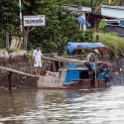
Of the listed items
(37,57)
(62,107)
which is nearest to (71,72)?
(37,57)

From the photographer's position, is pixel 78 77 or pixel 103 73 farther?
pixel 103 73

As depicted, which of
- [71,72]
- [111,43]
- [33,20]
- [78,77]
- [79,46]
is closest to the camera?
[71,72]

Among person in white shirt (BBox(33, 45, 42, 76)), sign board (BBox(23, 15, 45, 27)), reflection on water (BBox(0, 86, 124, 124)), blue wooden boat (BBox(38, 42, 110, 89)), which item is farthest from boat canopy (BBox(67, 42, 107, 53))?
reflection on water (BBox(0, 86, 124, 124))

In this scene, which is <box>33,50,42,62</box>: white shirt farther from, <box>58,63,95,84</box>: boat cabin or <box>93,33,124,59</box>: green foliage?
<box>93,33,124,59</box>: green foliage

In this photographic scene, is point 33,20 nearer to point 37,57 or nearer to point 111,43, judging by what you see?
point 37,57

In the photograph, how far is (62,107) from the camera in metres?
15.8

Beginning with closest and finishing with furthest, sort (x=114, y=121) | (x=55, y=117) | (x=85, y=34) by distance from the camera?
(x=114, y=121), (x=55, y=117), (x=85, y=34)

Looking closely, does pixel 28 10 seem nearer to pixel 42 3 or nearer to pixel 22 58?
pixel 42 3

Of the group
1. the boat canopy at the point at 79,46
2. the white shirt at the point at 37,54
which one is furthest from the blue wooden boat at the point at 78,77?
the boat canopy at the point at 79,46

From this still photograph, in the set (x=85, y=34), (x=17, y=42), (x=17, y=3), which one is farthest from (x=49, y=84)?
(x=85, y=34)

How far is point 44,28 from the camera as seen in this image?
28734mm

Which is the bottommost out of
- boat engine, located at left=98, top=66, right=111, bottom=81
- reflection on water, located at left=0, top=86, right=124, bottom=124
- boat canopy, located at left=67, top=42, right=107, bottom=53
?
reflection on water, located at left=0, top=86, right=124, bottom=124

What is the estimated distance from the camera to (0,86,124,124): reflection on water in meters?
13.1

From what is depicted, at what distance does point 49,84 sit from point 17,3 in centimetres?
549
